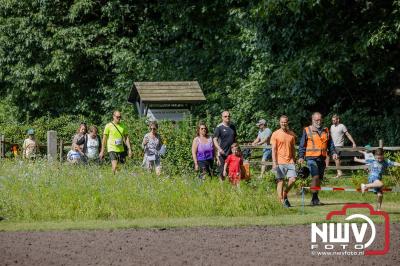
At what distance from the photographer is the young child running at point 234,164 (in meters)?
20.5

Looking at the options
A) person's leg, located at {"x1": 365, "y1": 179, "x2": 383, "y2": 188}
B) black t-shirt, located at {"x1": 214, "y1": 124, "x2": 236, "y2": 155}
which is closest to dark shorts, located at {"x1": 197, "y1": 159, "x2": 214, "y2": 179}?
black t-shirt, located at {"x1": 214, "y1": 124, "x2": 236, "y2": 155}

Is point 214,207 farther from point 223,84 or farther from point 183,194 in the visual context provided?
point 223,84

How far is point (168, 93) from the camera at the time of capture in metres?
28.5

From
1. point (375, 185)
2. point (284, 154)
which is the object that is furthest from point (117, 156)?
point (375, 185)

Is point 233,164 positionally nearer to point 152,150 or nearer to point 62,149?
point 152,150

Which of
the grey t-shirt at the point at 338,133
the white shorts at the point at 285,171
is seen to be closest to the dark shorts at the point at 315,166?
the white shorts at the point at 285,171

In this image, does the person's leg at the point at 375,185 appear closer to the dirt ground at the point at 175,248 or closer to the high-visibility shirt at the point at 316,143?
the high-visibility shirt at the point at 316,143

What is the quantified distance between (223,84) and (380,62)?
10.4 m

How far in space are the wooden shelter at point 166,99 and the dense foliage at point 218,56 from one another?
3051 millimetres

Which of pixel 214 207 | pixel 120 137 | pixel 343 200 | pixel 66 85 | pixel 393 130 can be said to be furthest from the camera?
pixel 66 85

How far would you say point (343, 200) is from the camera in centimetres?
2119

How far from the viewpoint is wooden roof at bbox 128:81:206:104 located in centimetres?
2828

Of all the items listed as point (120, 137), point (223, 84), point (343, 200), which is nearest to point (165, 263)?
point (343, 200)

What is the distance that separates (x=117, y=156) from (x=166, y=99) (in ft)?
16.9
